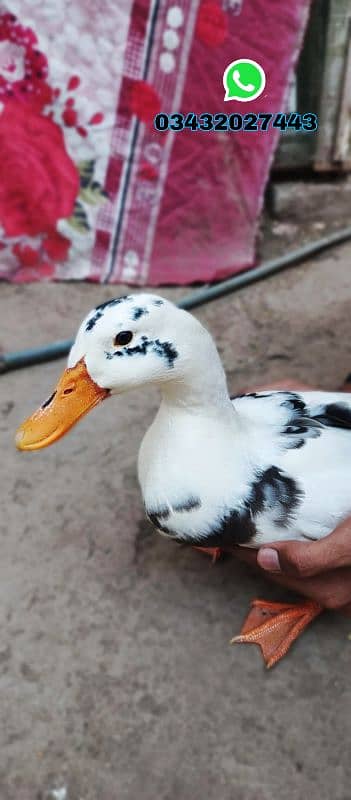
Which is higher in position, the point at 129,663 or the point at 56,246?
the point at 56,246

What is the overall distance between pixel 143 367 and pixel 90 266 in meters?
1.10

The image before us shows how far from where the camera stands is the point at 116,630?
3.50 ft

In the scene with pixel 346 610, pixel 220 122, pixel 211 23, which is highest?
pixel 211 23

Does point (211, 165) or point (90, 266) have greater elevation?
point (211, 165)

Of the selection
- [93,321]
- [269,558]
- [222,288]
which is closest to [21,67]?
[222,288]

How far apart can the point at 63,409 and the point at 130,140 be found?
1.11m

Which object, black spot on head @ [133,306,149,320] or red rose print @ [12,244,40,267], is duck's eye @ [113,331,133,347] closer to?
black spot on head @ [133,306,149,320]

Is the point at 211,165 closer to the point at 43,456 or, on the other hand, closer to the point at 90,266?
the point at 90,266

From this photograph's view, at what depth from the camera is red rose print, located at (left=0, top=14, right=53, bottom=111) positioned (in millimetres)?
1572

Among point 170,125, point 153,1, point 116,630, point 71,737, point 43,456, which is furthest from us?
point 170,125

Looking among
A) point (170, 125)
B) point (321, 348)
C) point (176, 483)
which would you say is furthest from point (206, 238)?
point (176, 483)

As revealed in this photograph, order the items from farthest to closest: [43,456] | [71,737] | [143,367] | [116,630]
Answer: [43,456], [116,630], [71,737], [143,367]

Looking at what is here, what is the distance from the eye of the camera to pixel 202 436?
91 cm

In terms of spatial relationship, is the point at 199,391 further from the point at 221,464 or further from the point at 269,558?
the point at 269,558
